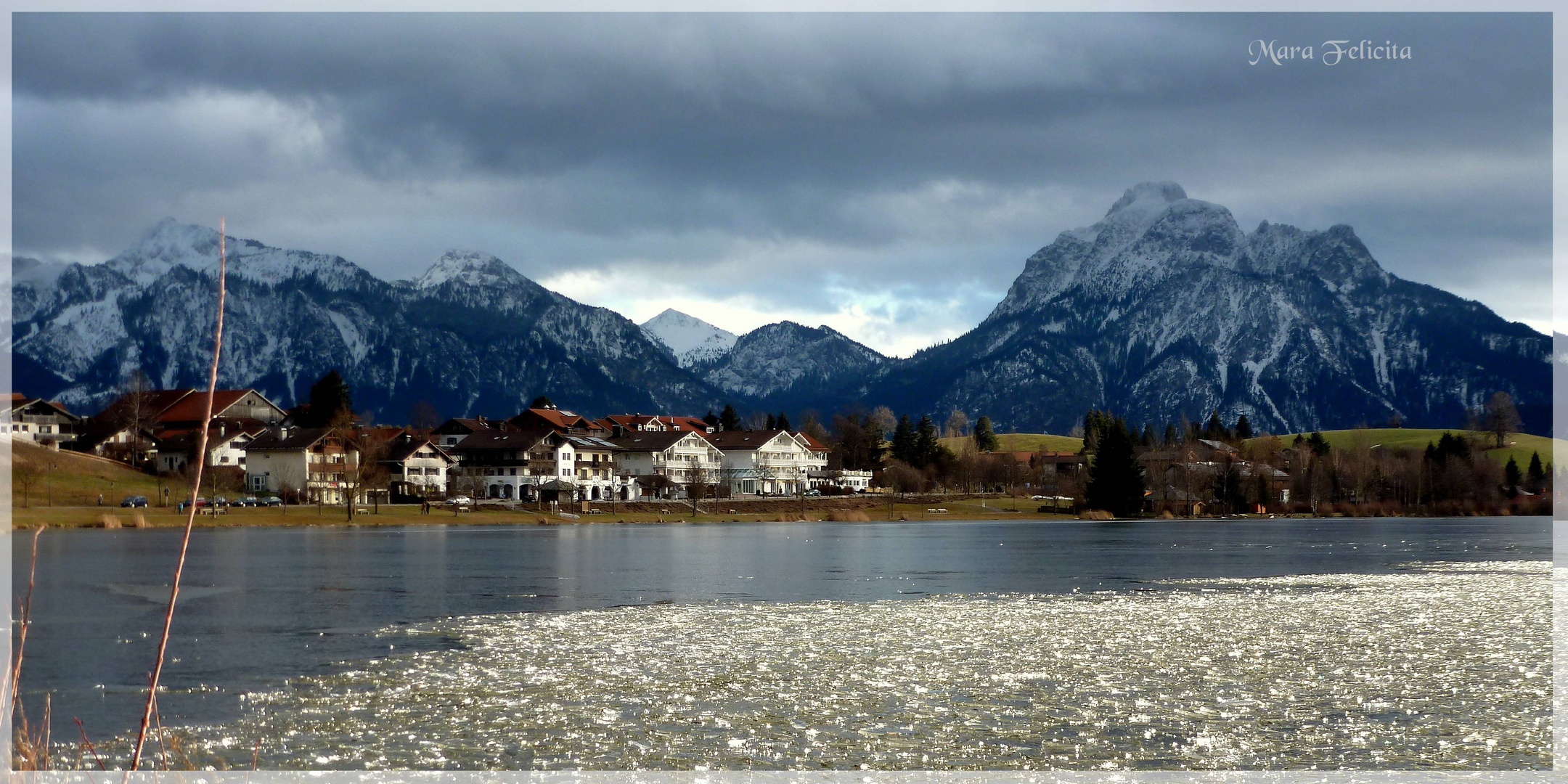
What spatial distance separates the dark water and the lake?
259 millimetres

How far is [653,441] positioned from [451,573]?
13470 cm

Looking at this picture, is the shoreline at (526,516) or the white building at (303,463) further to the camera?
the white building at (303,463)

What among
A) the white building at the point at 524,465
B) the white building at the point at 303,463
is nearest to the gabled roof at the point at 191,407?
the white building at the point at 303,463

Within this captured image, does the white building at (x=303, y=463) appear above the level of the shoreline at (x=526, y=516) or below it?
above

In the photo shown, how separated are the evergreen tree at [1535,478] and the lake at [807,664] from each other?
144054 mm

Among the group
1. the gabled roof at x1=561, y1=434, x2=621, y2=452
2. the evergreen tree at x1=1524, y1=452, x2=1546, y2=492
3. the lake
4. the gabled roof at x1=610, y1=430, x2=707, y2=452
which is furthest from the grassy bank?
the evergreen tree at x1=1524, y1=452, x2=1546, y2=492

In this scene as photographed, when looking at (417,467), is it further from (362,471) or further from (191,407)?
(191,407)

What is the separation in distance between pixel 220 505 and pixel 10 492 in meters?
24.1

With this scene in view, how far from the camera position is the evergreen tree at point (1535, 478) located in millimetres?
186125

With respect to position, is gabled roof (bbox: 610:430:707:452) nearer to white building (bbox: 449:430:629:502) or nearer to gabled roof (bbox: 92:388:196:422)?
white building (bbox: 449:430:629:502)

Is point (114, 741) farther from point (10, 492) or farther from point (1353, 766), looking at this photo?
point (10, 492)

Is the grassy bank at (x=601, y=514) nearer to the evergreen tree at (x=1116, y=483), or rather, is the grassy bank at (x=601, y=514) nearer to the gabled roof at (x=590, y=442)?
the evergreen tree at (x=1116, y=483)

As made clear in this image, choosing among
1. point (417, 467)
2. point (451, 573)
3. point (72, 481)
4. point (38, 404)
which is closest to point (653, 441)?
Result: point (417, 467)

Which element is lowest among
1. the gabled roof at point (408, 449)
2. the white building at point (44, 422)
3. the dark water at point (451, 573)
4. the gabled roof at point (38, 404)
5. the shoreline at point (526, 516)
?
the shoreline at point (526, 516)
